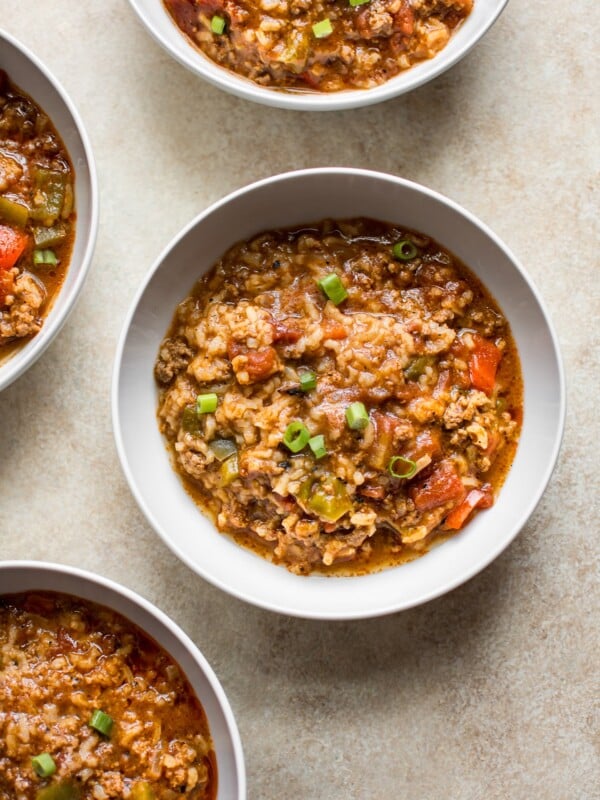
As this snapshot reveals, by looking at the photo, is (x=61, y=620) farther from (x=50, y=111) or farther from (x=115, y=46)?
(x=115, y=46)

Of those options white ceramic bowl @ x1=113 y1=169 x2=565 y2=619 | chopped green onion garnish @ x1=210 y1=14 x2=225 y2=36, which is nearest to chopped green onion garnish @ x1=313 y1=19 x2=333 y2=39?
chopped green onion garnish @ x1=210 y1=14 x2=225 y2=36

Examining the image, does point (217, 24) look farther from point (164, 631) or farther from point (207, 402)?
point (164, 631)

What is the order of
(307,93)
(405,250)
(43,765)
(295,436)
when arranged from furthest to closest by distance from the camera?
(307,93) < (405,250) < (295,436) < (43,765)

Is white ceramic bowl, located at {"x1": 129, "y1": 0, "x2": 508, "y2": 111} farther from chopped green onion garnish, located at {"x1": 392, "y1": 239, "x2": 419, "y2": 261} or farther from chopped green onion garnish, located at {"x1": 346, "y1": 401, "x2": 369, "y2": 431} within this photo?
chopped green onion garnish, located at {"x1": 346, "y1": 401, "x2": 369, "y2": 431}

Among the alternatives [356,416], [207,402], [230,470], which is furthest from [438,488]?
[207,402]

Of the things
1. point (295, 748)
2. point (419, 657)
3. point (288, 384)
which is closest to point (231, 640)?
point (295, 748)
